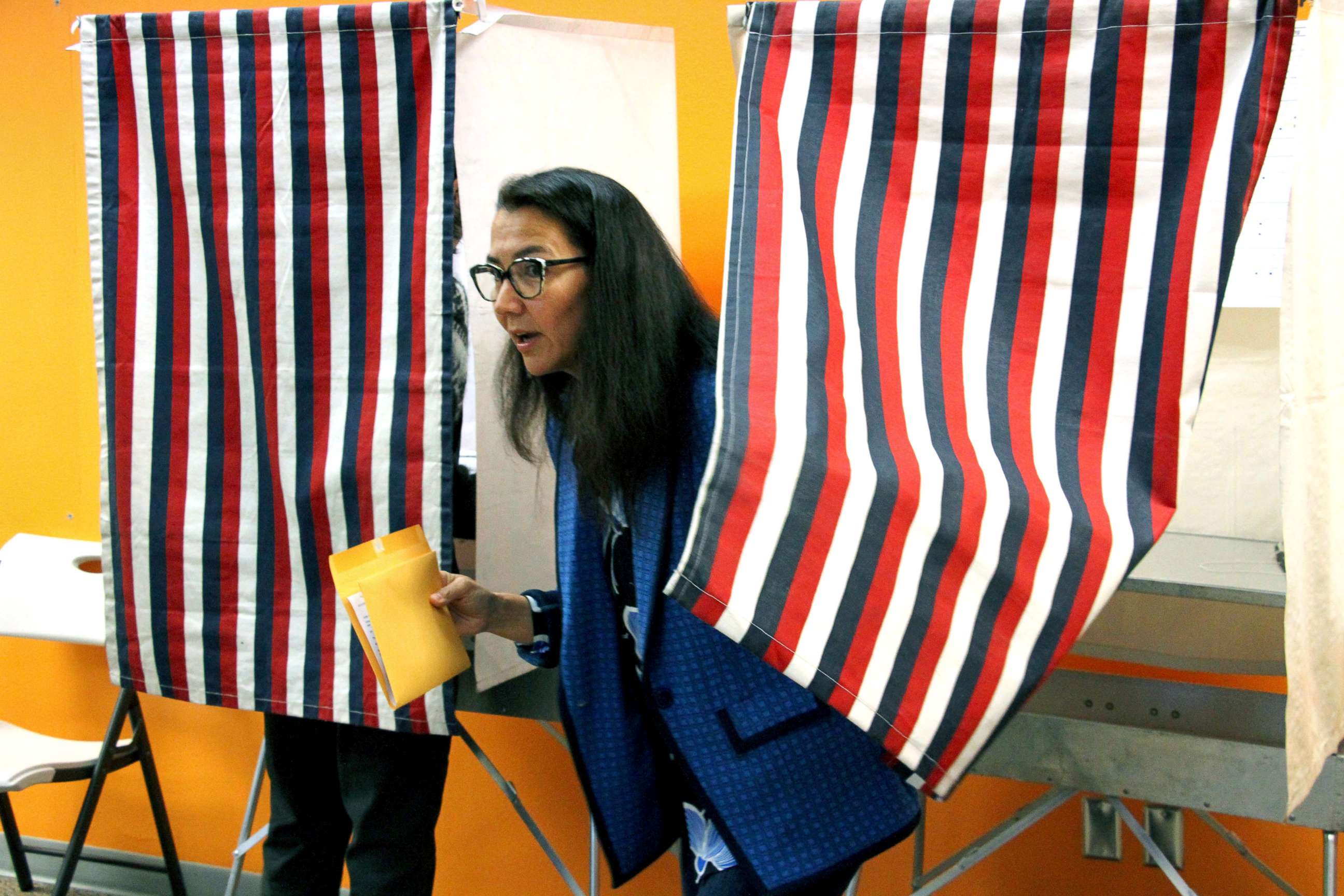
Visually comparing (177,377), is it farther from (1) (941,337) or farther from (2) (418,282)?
(1) (941,337)

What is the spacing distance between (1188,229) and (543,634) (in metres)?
1.02

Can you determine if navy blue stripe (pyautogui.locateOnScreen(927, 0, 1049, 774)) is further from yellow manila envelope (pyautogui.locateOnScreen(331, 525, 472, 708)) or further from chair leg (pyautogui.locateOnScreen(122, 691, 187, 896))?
chair leg (pyautogui.locateOnScreen(122, 691, 187, 896))

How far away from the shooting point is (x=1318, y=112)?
110 centimetres

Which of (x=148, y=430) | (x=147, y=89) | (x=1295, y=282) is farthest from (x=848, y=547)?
(x=147, y=89)

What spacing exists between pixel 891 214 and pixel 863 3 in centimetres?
25

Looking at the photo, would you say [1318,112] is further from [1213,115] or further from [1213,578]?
[1213,578]

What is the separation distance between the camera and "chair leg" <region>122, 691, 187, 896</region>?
2.46 m

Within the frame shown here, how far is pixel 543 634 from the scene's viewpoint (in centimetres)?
159

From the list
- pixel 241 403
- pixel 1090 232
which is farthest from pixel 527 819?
pixel 1090 232

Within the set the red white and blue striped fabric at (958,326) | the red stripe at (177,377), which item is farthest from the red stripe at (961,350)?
the red stripe at (177,377)

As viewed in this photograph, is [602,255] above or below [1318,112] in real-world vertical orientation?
below

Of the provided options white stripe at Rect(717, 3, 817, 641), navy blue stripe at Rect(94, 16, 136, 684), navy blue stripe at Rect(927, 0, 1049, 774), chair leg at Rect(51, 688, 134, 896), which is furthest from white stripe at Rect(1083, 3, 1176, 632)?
chair leg at Rect(51, 688, 134, 896)

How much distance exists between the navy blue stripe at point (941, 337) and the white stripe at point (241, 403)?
105 cm

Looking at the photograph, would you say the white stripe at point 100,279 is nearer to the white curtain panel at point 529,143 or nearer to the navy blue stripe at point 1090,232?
the white curtain panel at point 529,143
